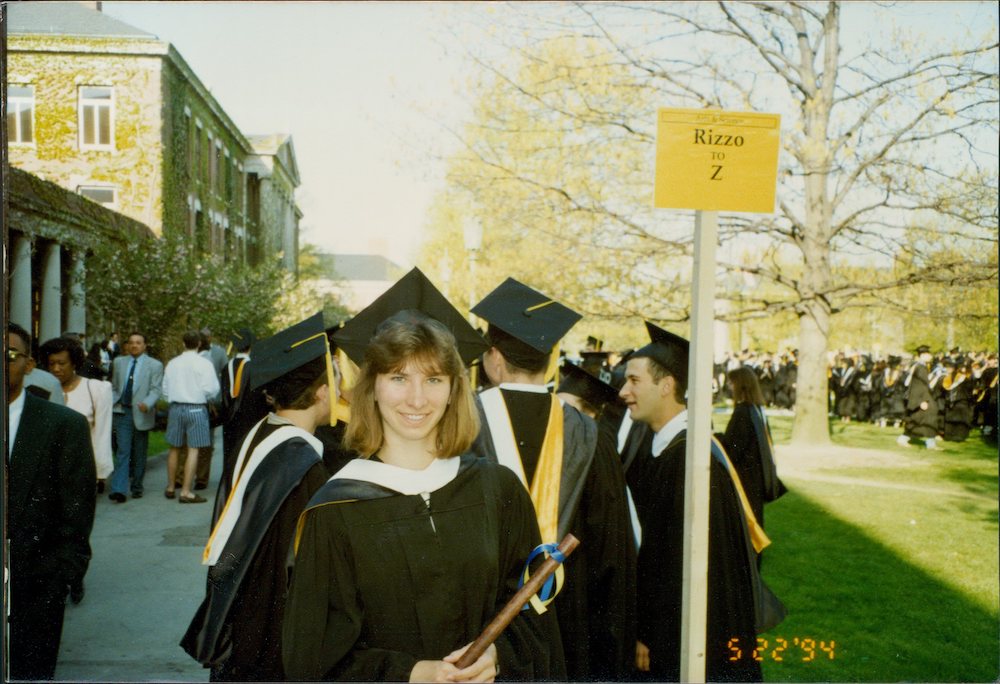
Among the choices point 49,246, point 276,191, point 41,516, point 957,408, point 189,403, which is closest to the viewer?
point 41,516

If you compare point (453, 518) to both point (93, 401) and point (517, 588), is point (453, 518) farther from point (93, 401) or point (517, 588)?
point (93, 401)

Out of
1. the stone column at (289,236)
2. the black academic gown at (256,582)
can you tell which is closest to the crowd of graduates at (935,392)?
the stone column at (289,236)

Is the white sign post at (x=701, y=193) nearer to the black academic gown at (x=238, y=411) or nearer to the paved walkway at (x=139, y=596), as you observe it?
the black academic gown at (x=238, y=411)

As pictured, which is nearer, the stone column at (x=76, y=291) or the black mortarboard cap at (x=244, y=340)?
the stone column at (x=76, y=291)

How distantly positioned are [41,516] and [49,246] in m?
1.77

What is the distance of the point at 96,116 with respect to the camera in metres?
4.97

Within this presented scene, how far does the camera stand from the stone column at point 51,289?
501 cm

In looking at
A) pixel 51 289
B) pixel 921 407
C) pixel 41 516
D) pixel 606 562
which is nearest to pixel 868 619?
pixel 606 562

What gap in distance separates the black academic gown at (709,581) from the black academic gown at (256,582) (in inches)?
56.1

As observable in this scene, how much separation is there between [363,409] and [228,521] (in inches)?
37.3

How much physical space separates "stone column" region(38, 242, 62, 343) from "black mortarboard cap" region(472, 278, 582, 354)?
8.62 ft

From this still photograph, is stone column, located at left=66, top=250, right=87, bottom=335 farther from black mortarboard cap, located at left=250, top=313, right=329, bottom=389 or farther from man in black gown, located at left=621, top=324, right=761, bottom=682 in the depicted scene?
man in black gown, located at left=621, top=324, right=761, bottom=682
